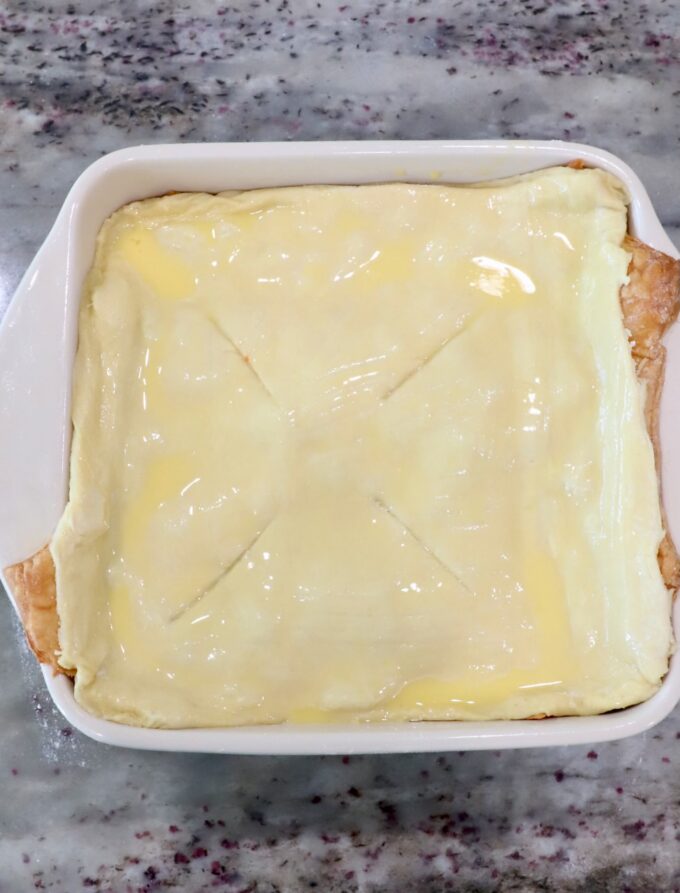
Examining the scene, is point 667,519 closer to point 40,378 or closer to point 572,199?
point 572,199

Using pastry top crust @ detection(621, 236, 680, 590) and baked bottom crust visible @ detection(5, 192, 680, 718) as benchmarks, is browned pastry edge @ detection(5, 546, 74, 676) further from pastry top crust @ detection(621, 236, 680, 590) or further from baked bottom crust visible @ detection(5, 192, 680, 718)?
pastry top crust @ detection(621, 236, 680, 590)

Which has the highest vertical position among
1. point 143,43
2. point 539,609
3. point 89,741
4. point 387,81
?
point 143,43

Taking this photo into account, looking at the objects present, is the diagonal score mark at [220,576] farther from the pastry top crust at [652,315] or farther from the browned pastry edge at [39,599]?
the pastry top crust at [652,315]

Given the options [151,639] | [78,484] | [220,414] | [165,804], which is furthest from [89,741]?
[220,414]

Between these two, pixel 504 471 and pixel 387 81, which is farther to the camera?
pixel 387 81

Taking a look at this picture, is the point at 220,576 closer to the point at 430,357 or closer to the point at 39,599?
the point at 39,599

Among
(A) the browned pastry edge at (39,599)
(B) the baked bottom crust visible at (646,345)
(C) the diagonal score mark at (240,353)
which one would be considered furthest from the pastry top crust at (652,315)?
(A) the browned pastry edge at (39,599)
